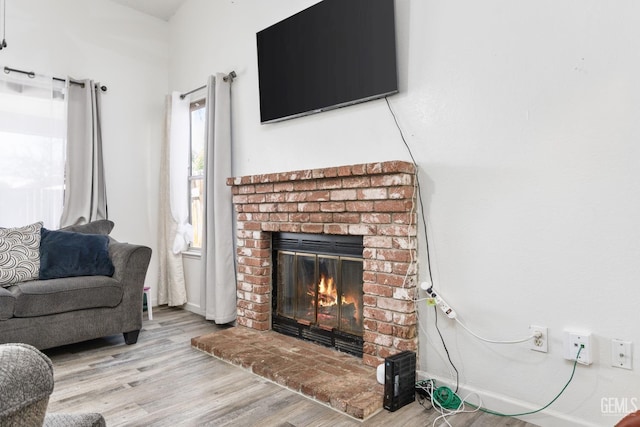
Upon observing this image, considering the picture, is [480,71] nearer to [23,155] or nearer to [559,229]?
[559,229]

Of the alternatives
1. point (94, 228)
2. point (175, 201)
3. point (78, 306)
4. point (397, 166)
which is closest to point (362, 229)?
point (397, 166)

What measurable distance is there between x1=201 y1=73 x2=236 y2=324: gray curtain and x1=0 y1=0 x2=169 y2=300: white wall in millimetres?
1033

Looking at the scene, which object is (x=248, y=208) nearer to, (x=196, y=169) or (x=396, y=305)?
(x=196, y=169)

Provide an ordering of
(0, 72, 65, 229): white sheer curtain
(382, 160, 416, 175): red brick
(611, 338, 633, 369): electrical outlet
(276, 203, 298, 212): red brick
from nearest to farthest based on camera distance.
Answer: (611, 338, 633, 369): electrical outlet < (382, 160, 416, 175): red brick < (276, 203, 298, 212): red brick < (0, 72, 65, 229): white sheer curtain

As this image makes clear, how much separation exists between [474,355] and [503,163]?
94cm

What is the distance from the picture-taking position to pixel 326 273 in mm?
2752

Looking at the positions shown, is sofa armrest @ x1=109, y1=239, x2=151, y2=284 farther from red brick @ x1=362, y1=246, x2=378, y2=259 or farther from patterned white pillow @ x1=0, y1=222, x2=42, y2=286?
red brick @ x1=362, y1=246, x2=378, y2=259

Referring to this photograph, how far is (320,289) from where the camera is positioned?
2.79m

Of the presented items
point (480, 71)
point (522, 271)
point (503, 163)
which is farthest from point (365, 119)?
point (522, 271)

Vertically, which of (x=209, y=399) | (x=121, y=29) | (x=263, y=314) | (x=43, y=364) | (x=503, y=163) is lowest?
(x=209, y=399)

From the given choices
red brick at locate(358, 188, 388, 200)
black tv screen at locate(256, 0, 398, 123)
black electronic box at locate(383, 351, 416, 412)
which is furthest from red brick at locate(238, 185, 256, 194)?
black electronic box at locate(383, 351, 416, 412)

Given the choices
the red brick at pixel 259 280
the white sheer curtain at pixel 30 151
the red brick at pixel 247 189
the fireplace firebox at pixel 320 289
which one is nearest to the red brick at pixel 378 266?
the fireplace firebox at pixel 320 289

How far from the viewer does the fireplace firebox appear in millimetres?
2586

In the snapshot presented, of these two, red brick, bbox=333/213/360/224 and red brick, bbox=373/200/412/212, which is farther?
red brick, bbox=333/213/360/224
